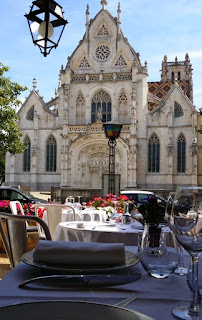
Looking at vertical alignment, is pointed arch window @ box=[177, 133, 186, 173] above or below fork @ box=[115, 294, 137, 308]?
above

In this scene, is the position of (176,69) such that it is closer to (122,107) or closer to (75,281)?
(122,107)

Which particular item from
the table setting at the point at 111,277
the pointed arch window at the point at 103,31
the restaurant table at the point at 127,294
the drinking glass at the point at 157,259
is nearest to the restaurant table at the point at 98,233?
the table setting at the point at 111,277

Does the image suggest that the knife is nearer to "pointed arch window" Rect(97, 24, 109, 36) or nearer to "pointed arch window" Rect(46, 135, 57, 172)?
"pointed arch window" Rect(46, 135, 57, 172)

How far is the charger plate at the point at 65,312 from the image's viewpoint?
95 cm

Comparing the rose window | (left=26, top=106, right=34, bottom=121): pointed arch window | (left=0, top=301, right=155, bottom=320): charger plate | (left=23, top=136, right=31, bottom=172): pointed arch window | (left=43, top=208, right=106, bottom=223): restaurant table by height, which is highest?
the rose window

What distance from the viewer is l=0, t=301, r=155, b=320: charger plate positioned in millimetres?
951

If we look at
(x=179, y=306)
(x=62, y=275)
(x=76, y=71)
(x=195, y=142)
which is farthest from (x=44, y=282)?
(x=76, y=71)

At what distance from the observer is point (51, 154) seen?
34.6 metres

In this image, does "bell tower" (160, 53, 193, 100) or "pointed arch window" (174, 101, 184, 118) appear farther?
"bell tower" (160, 53, 193, 100)

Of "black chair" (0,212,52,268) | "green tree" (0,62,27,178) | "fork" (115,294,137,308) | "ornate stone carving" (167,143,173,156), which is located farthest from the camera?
"ornate stone carving" (167,143,173,156)

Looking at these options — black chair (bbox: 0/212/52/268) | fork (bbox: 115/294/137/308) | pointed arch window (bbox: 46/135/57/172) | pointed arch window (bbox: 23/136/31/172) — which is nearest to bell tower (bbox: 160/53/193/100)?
pointed arch window (bbox: 46/135/57/172)

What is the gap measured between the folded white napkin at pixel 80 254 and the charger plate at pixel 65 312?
52 cm

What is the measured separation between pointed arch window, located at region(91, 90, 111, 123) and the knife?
3284 cm

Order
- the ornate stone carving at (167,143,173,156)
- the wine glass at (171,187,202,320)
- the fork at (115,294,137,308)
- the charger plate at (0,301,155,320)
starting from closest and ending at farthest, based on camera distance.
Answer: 1. the charger plate at (0,301,155,320)
2. the fork at (115,294,137,308)
3. the wine glass at (171,187,202,320)
4. the ornate stone carving at (167,143,173,156)
